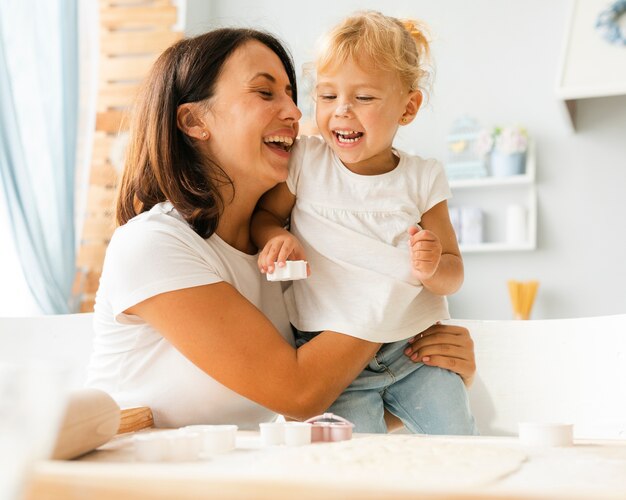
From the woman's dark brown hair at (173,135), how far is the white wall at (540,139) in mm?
2719

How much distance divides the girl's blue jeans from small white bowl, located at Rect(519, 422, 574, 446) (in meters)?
0.67

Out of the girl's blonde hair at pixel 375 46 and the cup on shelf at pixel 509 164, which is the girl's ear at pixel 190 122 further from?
the cup on shelf at pixel 509 164

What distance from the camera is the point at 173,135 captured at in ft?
5.20

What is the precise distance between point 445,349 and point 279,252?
434 millimetres

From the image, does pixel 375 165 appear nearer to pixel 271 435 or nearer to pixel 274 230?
pixel 274 230

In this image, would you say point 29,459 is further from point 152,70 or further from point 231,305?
point 152,70

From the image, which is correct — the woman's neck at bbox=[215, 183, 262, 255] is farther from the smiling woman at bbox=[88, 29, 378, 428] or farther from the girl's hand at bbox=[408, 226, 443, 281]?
the girl's hand at bbox=[408, 226, 443, 281]

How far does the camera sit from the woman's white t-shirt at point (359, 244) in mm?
1532

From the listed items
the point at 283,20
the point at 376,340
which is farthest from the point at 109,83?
the point at 376,340

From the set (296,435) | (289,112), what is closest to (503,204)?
(289,112)

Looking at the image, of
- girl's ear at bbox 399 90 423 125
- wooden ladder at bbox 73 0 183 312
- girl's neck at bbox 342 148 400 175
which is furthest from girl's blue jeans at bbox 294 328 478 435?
wooden ladder at bbox 73 0 183 312

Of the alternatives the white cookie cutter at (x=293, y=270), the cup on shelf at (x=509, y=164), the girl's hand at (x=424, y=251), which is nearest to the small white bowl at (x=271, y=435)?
the white cookie cutter at (x=293, y=270)

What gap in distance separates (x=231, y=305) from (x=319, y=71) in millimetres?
597

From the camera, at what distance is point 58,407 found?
344 mm
